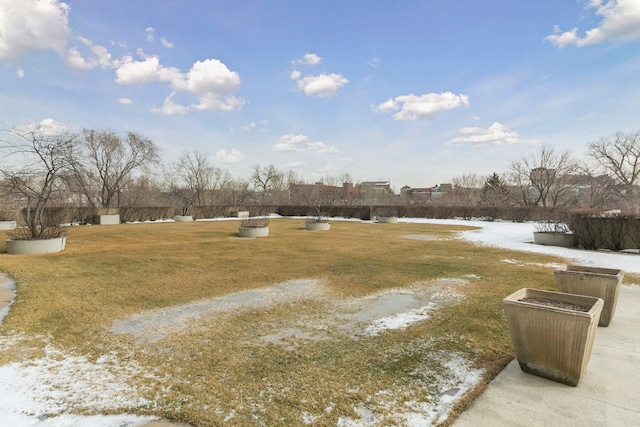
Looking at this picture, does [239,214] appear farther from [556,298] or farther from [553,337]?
[553,337]

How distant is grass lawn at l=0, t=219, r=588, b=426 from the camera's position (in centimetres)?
245

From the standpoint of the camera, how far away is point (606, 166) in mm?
32750

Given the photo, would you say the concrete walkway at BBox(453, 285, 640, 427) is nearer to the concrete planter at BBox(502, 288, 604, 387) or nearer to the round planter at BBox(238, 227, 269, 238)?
the concrete planter at BBox(502, 288, 604, 387)

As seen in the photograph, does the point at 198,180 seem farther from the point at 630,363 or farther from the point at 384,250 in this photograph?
the point at 630,363

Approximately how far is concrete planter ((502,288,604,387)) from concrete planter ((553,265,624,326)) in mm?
1298

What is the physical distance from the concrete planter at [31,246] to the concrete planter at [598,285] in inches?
502

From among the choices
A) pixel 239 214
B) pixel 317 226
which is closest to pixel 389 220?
pixel 317 226

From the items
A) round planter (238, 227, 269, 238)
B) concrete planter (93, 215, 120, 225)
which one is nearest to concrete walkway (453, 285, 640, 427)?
round planter (238, 227, 269, 238)

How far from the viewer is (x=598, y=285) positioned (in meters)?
3.85

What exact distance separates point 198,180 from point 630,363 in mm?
47994

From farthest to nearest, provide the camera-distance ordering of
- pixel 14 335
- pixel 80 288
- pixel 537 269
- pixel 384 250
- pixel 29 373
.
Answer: pixel 384 250 → pixel 537 269 → pixel 80 288 → pixel 14 335 → pixel 29 373

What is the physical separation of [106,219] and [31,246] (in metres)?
16.8

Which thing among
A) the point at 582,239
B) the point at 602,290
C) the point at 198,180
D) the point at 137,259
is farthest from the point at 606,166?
the point at 198,180

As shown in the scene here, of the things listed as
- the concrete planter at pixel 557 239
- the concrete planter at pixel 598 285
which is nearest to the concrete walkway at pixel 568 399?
the concrete planter at pixel 598 285
